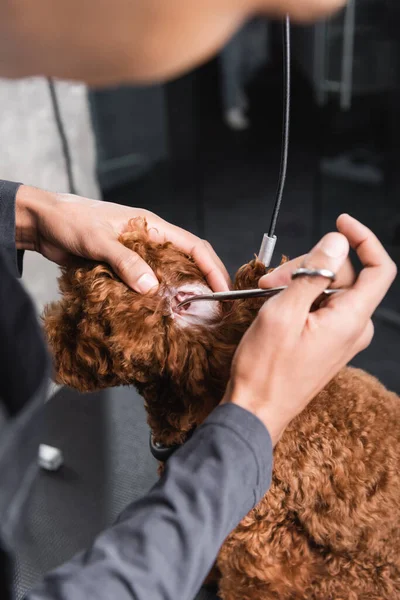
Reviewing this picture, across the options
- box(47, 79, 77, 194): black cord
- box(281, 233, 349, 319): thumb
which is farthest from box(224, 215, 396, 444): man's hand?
box(47, 79, 77, 194): black cord

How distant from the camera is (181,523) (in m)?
0.45

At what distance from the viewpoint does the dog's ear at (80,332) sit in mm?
686

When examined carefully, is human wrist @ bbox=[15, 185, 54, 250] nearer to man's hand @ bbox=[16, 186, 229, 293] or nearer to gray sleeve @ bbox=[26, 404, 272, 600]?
man's hand @ bbox=[16, 186, 229, 293]

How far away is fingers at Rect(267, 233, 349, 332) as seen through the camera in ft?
1.61

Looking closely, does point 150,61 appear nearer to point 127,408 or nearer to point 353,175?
point 127,408

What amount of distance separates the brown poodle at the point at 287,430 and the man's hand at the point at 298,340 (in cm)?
16

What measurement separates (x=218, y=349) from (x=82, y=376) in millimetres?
209

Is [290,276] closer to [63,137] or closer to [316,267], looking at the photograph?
[316,267]

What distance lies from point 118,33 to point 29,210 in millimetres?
460

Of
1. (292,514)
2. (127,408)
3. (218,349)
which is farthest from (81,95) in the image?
(292,514)

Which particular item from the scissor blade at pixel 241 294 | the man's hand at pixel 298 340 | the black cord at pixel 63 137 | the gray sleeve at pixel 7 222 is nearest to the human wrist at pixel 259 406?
the man's hand at pixel 298 340

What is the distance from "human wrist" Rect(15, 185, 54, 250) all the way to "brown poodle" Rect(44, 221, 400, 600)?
10 centimetres

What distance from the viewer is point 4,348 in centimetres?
42

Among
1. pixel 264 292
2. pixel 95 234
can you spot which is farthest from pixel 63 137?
pixel 264 292
